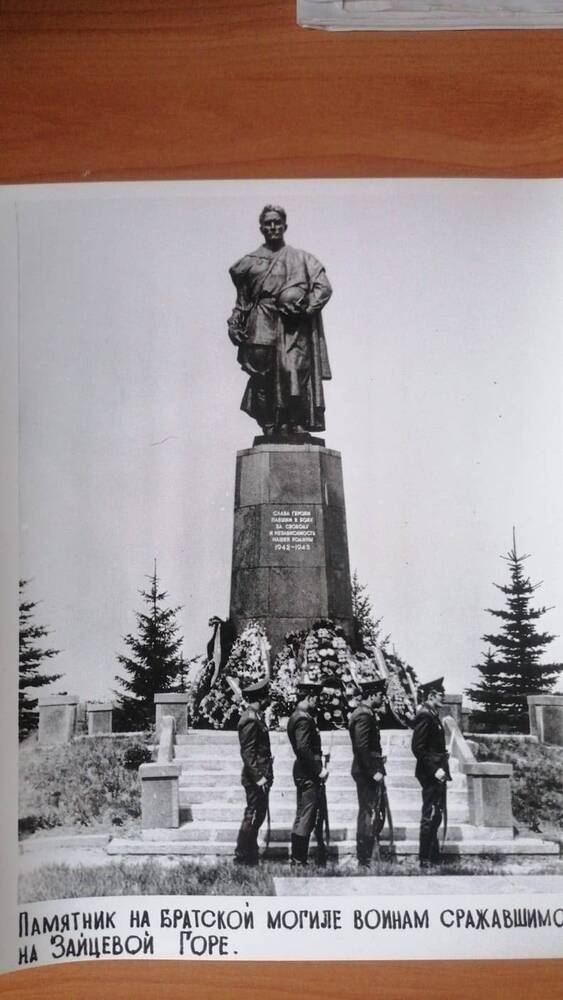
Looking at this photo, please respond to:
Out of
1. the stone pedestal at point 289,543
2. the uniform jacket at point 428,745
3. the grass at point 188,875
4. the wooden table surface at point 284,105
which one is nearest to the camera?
the grass at point 188,875

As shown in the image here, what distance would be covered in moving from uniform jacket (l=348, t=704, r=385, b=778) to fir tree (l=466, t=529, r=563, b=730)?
0.29 meters

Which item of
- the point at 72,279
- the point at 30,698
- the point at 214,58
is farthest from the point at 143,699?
the point at 214,58

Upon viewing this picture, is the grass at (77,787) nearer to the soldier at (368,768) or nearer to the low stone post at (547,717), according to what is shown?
the soldier at (368,768)

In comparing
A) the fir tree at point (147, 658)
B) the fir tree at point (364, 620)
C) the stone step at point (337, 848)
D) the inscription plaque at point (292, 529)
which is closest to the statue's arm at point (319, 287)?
the inscription plaque at point (292, 529)

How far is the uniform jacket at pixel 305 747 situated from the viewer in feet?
8.64

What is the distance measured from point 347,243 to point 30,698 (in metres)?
1.59

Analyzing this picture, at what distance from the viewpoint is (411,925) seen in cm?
253

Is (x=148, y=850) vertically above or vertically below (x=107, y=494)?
below

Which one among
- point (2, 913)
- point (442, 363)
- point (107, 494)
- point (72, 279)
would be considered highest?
point (72, 279)

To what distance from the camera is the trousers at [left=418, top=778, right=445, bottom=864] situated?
101 inches

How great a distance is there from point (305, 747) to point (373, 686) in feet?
0.88

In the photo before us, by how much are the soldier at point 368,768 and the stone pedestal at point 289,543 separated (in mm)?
257

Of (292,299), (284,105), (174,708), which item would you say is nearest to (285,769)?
(174,708)

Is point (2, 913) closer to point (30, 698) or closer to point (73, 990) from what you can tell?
point (73, 990)
